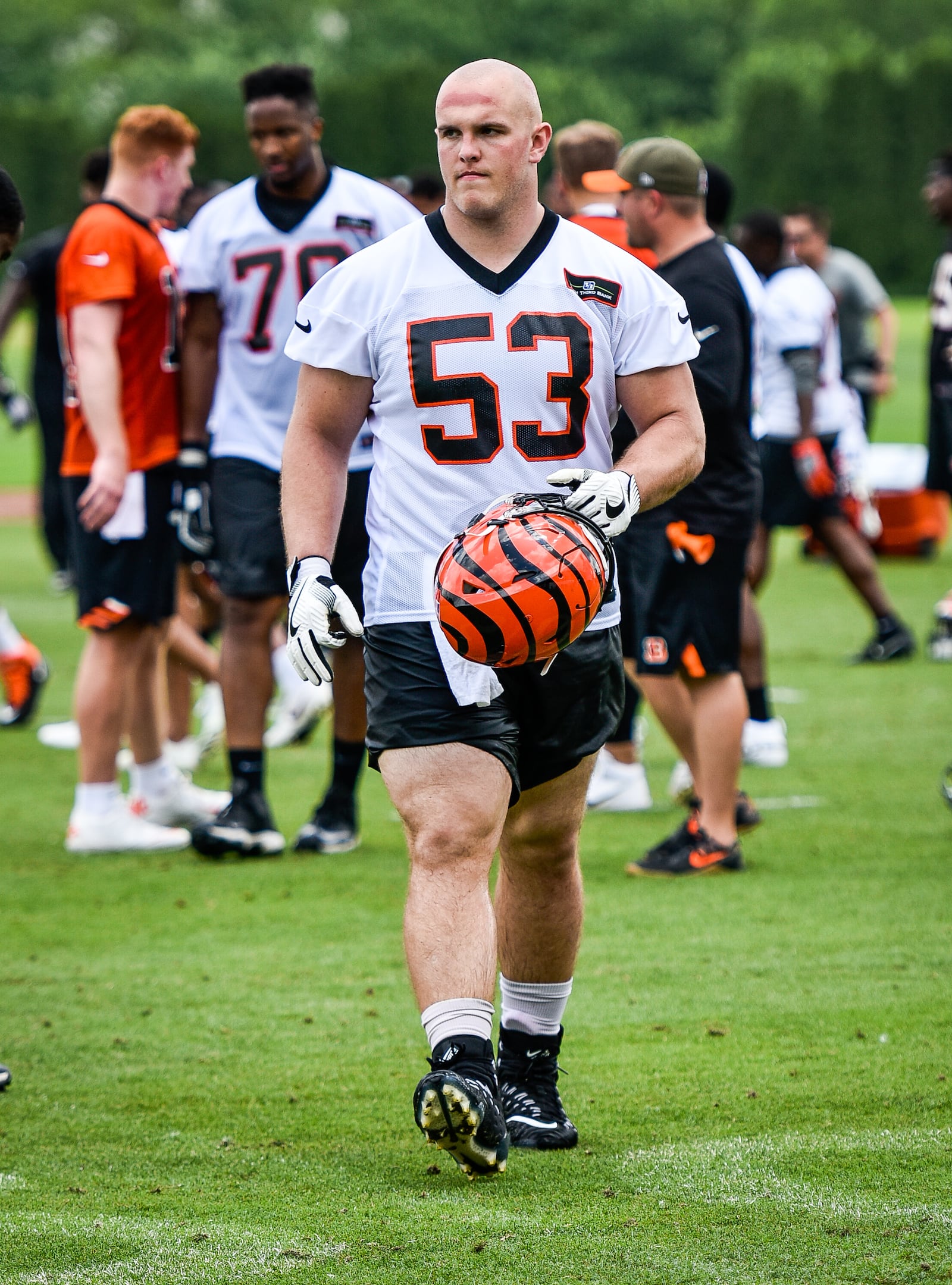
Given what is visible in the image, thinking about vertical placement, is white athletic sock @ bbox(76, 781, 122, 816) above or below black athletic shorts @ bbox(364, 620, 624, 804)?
below

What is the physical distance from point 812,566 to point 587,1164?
41.3ft

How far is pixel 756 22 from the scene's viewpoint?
268ft

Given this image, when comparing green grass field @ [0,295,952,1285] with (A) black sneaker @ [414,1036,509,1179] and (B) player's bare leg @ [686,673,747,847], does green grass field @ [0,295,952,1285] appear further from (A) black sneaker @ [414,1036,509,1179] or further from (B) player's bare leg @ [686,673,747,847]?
(B) player's bare leg @ [686,673,747,847]

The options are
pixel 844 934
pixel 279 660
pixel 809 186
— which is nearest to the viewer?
pixel 844 934

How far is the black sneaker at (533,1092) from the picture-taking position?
3725 millimetres

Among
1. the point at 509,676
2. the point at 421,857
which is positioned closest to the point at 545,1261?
the point at 421,857

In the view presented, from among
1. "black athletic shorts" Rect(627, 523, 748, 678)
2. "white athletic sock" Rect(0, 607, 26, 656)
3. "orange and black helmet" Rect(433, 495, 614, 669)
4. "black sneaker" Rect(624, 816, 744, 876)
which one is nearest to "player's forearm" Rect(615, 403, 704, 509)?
"orange and black helmet" Rect(433, 495, 614, 669)

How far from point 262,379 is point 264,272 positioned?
0.38 metres

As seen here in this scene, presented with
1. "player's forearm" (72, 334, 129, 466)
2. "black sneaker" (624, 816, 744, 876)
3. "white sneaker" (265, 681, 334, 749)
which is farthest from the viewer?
"white sneaker" (265, 681, 334, 749)

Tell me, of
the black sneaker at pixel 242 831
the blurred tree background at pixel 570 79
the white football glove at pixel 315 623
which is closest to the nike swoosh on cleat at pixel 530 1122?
the white football glove at pixel 315 623

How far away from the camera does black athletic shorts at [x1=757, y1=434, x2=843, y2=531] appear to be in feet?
33.2

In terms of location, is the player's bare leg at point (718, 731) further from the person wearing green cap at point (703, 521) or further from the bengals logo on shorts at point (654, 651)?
the bengals logo on shorts at point (654, 651)

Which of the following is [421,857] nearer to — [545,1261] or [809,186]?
[545,1261]

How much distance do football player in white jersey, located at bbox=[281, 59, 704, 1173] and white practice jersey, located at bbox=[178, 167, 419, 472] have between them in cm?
276
